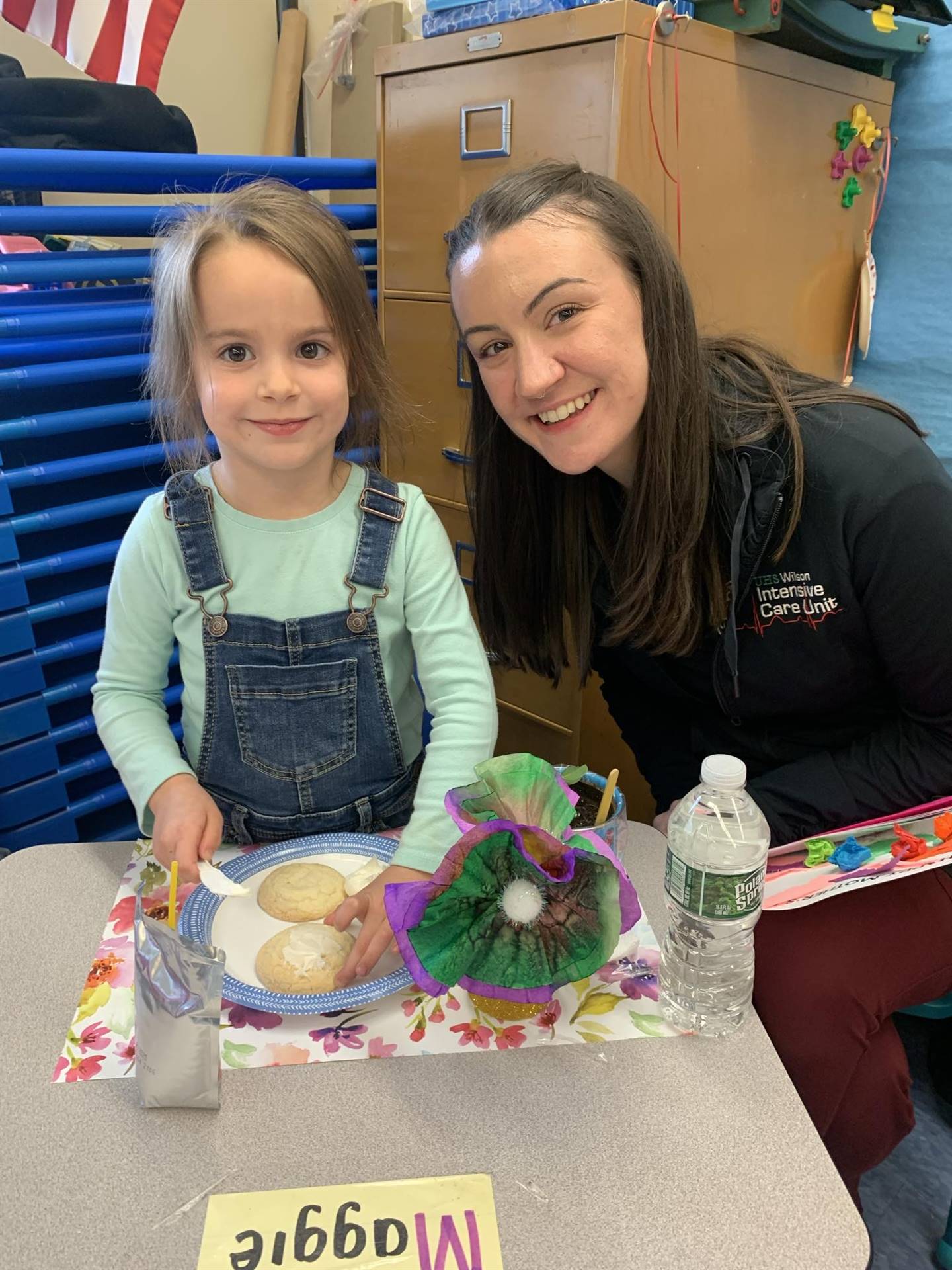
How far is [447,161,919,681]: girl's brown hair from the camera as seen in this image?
0.93 metres

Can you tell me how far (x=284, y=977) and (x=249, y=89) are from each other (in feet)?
8.43

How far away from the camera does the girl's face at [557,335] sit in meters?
0.88

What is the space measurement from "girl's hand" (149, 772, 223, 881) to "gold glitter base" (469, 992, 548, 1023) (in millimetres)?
268

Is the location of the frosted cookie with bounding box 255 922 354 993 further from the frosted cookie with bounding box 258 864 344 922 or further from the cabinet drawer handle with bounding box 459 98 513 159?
the cabinet drawer handle with bounding box 459 98 513 159

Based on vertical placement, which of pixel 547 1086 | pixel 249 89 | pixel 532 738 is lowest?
pixel 532 738

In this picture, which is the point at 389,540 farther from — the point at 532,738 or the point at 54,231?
the point at 532,738

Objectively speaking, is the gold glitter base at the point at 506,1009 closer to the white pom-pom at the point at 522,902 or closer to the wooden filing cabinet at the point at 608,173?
the white pom-pom at the point at 522,902

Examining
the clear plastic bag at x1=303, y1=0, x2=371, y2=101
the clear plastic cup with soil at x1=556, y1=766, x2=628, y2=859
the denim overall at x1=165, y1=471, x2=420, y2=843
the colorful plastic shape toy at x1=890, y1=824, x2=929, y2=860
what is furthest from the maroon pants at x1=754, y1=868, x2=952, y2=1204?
the clear plastic bag at x1=303, y1=0, x2=371, y2=101

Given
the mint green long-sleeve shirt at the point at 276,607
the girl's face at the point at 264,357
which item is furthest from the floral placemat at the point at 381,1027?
the girl's face at the point at 264,357

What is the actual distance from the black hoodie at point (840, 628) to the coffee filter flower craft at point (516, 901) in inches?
17.2

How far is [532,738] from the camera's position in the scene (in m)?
1.94

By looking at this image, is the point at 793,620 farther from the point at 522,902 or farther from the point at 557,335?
the point at 522,902

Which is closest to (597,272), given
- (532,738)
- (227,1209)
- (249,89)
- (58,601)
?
(227,1209)

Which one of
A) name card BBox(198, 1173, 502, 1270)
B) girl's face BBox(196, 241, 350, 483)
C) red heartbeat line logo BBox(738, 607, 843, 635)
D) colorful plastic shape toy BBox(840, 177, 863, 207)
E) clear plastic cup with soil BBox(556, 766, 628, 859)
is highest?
colorful plastic shape toy BBox(840, 177, 863, 207)
